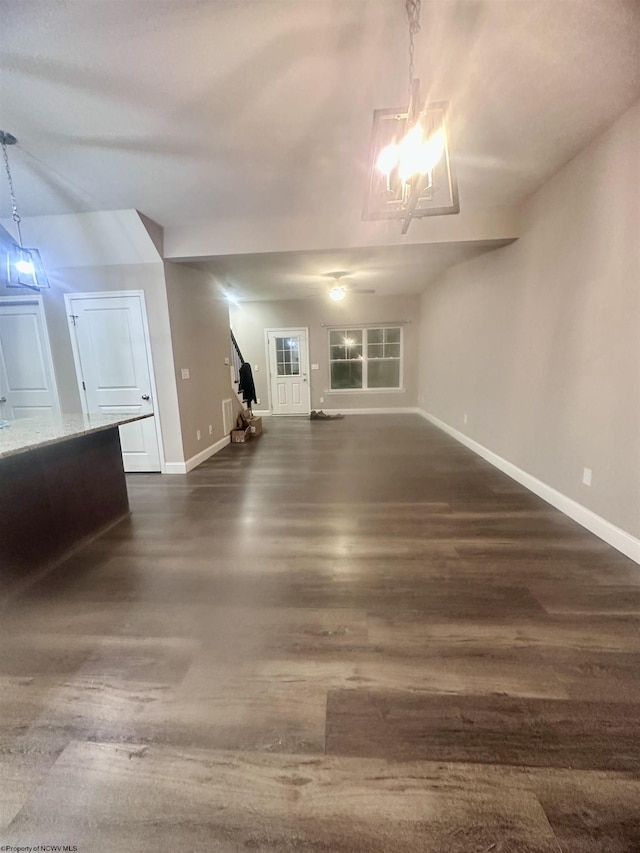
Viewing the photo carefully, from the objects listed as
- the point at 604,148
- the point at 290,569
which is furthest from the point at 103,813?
the point at 604,148

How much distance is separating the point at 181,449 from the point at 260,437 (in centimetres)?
194

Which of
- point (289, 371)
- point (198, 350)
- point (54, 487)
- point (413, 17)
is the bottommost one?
point (54, 487)

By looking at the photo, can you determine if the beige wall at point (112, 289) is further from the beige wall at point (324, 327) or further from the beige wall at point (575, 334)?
the beige wall at point (324, 327)

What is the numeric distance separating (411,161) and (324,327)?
6.35 m

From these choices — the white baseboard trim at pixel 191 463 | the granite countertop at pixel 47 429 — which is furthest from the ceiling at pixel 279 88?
the white baseboard trim at pixel 191 463

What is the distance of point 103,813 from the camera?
1.00 meters

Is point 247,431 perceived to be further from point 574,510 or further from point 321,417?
point 574,510

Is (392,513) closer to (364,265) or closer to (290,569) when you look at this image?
(290,569)

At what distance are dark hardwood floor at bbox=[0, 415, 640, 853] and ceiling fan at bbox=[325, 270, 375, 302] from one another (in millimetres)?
4224

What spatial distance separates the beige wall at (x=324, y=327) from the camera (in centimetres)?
758

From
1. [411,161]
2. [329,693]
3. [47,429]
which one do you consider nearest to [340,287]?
[411,161]

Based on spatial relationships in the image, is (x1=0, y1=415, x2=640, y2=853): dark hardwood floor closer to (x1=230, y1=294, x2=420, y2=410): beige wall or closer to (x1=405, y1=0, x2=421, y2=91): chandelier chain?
(x1=405, y1=0, x2=421, y2=91): chandelier chain

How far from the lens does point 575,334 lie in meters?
2.62

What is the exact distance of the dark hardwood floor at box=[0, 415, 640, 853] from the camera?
969 millimetres
